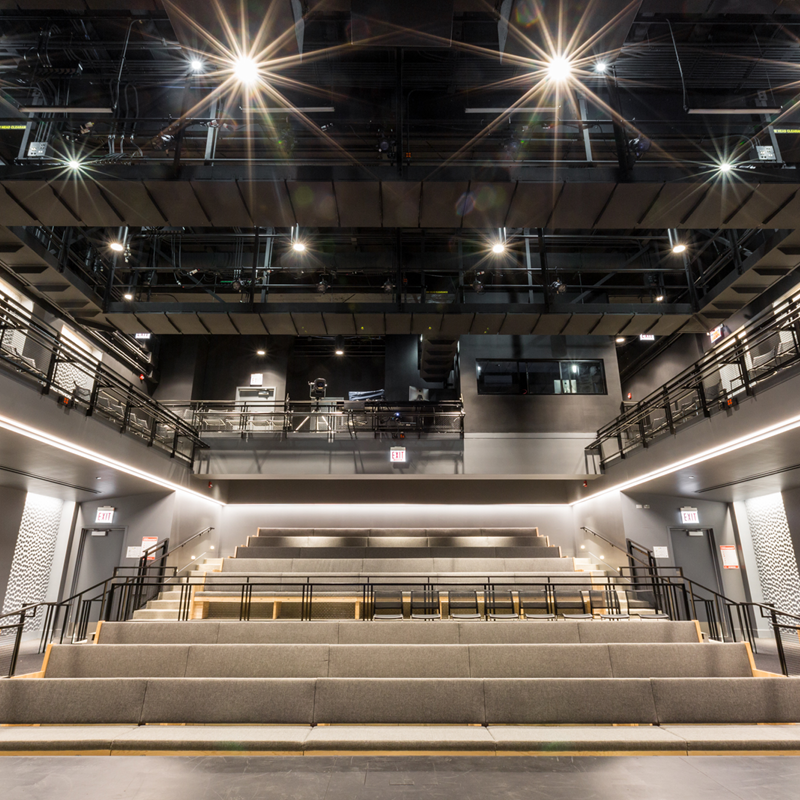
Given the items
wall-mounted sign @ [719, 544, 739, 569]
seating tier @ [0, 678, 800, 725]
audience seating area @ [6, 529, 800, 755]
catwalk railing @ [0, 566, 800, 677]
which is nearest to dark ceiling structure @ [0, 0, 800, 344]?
catwalk railing @ [0, 566, 800, 677]

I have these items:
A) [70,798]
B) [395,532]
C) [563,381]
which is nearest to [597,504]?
[563,381]

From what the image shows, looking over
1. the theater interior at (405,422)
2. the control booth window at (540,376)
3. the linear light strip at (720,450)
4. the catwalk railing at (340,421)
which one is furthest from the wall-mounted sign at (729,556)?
the catwalk railing at (340,421)

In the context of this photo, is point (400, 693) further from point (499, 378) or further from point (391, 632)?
point (499, 378)

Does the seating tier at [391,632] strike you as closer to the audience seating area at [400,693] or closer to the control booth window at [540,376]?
the audience seating area at [400,693]

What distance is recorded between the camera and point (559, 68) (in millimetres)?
5672

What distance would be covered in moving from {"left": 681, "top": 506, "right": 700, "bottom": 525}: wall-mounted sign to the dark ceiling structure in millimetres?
3886

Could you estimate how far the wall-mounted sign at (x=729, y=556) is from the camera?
10148 millimetres

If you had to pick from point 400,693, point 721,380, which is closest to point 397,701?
point 400,693

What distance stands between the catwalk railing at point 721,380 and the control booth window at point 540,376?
2.17 meters

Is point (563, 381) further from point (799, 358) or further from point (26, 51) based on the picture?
point (26, 51)

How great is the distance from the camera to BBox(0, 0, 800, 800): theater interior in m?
4.57

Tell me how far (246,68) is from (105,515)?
9.27 meters

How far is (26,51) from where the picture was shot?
7164 millimetres

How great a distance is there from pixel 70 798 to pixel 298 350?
1499 centimetres
